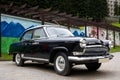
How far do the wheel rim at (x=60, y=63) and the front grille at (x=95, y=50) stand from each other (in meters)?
0.93

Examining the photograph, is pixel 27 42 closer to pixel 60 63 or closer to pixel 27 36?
pixel 27 36

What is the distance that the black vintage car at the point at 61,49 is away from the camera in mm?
10078

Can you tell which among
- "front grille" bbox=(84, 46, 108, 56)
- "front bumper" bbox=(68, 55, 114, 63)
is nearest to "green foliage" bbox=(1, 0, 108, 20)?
"front grille" bbox=(84, 46, 108, 56)

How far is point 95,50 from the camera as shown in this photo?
1033 centimetres

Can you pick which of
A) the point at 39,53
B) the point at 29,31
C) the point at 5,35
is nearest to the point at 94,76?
the point at 39,53

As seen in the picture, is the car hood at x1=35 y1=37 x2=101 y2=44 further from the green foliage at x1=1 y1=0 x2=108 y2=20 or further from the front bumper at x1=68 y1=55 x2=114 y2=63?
the green foliage at x1=1 y1=0 x2=108 y2=20

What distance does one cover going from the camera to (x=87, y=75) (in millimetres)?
10727

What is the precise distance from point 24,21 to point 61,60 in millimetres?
14796

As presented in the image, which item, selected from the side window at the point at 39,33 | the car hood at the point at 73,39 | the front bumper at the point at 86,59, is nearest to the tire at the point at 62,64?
the front bumper at the point at 86,59

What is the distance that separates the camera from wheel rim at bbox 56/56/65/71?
34.7 feet

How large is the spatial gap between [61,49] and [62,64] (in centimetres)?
52

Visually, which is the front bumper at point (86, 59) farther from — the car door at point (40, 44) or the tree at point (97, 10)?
the tree at point (97, 10)

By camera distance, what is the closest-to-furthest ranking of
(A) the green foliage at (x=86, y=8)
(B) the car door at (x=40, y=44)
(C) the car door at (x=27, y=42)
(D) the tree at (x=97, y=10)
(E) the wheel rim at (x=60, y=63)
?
1. (E) the wheel rim at (x=60, y=63)
2. (B) the car door at (x=40, y=44)
3. (C) the car door at (x=27, y=42)
4. (A) the green foliage at (x=86, y=8)
5. (D) the tree at (x=97, y=10)

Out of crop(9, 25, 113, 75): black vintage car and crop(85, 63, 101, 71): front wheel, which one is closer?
crop(9, 25, 113, 75): black vintage car
